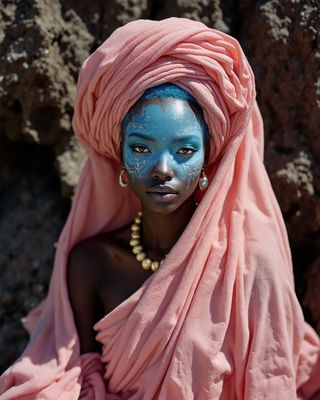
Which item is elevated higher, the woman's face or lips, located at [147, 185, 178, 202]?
the woman's face

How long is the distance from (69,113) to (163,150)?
75cm

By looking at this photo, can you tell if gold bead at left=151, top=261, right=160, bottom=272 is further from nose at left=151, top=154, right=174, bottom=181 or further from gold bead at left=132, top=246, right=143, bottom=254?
nose at left=151, top=154, right=174, bottom=181

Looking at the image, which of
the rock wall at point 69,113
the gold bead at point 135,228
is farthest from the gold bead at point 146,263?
the rock wall at point 69,113

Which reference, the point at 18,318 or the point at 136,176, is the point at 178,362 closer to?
the point at 136,176

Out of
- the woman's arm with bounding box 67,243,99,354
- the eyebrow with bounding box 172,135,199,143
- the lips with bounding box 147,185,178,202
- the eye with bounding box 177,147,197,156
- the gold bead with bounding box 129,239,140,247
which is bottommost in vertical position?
the woman's arm with bounding box 67,243,99,354

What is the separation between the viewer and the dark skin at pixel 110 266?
1.88 metres

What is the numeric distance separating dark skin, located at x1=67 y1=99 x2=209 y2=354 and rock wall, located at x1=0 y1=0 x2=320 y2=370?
41cm

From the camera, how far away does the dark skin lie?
188 centimetres

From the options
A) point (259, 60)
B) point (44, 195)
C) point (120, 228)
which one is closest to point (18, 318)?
point (44, 195)

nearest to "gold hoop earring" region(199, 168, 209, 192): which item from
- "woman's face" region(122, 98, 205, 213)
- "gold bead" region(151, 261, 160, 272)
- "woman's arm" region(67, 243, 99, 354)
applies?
"woman's face" region(122, 98, 205, 213)

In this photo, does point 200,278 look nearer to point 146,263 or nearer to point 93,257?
point 146,263

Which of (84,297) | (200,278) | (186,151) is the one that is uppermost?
(186,151)

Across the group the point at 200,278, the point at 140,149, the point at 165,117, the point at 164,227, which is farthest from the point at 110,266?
the point at 165,117

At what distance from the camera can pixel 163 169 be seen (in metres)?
1.67
